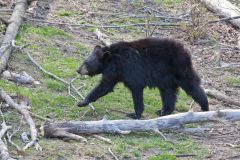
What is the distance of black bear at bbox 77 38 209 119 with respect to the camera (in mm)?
8570

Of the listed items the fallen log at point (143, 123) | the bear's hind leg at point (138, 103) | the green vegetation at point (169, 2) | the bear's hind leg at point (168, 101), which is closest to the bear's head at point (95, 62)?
the bear's hind leg at point (138, 103)

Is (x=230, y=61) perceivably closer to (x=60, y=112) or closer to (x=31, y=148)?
(x=60, y=112)

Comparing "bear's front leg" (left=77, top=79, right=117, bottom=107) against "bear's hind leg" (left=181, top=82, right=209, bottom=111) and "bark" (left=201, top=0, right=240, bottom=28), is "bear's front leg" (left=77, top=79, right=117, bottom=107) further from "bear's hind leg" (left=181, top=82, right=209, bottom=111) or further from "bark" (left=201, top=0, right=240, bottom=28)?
"bark" (left=201, top=0, right=240, bottom=28)

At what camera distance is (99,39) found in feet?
40.0

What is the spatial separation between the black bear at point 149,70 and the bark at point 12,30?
1633mm

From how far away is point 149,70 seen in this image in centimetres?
866

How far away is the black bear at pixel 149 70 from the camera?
8.57m

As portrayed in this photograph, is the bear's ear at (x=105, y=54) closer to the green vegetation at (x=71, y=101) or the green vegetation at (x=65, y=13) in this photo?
the green vegetation at (x=71, y=101)

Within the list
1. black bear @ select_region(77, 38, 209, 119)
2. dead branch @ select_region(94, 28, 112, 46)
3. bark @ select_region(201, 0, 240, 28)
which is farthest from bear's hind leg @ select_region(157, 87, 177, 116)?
bark @ select_region(201, 0, 240, 28)

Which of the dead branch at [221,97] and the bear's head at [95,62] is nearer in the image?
the bear's head at [95,62]

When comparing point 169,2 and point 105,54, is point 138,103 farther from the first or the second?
point 169,2

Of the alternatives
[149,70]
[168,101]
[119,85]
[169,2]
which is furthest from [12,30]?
[169,2]

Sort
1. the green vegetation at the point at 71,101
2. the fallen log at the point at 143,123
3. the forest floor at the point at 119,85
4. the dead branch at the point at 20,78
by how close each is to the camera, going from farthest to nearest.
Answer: the dead branch at the point at 20,78
the fallen log at the point at 143,123
the forest floor at the point at 119,85
the green vegetation at the point at 71,101

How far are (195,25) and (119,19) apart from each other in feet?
5.88
